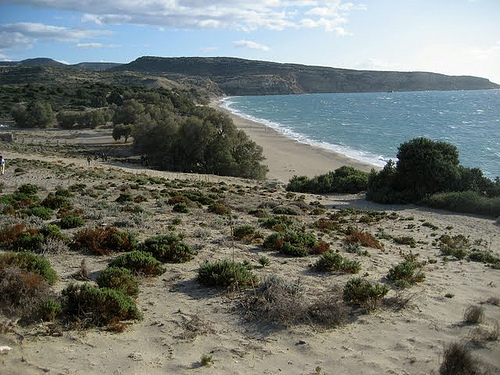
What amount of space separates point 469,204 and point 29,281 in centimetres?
2232

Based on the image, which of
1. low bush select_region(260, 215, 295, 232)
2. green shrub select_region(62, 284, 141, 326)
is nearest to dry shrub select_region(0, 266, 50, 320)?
green shrub select_region(62, 284, 141, 326)

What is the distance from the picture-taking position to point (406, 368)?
6.64 meters

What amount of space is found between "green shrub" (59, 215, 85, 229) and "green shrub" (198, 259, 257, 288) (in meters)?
5.42

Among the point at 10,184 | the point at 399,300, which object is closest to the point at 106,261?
the point at 399,300

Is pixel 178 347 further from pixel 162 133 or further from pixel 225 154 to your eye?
pixel 162 133

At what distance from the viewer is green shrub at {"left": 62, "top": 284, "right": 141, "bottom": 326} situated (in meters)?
7.28

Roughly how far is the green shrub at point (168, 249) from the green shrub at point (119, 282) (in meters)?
2.00

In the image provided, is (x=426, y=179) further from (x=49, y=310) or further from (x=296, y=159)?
(x=49, y=310)

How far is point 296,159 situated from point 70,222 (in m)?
38.4

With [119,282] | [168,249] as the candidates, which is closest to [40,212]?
[168,249]

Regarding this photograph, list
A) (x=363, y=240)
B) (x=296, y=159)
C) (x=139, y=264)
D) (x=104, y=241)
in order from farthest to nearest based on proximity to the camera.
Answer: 1. (x=296, y=159)
2. (x=363, y=240)
3. (x=104, y=241)
4. (x=139, y=264)

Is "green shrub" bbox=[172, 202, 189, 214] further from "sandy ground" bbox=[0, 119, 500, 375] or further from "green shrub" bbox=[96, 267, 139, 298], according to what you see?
"green shrub" bbox=[96, 267, 139, 298]

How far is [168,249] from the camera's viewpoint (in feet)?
35.4

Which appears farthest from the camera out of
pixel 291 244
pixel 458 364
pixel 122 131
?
pixel 122 131
